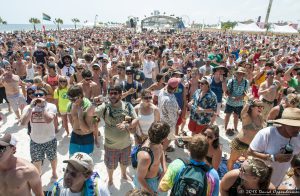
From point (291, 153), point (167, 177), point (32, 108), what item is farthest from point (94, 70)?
point (291, 153)

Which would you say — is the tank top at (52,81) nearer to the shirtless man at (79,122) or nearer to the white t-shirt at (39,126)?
the white t-shirt at (39,126)

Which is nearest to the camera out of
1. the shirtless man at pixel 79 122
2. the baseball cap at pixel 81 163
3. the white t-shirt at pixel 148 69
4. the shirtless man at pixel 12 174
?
the baseball cap at pixel 81 163

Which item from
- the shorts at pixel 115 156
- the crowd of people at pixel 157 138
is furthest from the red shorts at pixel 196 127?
the shorts at pixel 115 156

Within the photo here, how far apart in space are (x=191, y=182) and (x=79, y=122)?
7.42 feet

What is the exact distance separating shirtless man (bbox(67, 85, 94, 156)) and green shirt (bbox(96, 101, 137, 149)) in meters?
0.26

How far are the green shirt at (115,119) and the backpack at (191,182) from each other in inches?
69.1

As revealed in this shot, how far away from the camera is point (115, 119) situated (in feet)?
12.0

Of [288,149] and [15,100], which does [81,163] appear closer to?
[288,149]

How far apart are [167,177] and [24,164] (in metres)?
1.51

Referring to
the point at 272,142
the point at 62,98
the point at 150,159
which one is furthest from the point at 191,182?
the point at 62,98

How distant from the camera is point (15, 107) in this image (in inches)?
259

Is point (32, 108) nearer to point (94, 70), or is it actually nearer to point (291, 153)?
point (94, 70)

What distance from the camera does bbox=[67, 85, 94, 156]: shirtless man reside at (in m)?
3.53

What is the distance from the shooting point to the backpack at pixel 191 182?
2.01 meters
